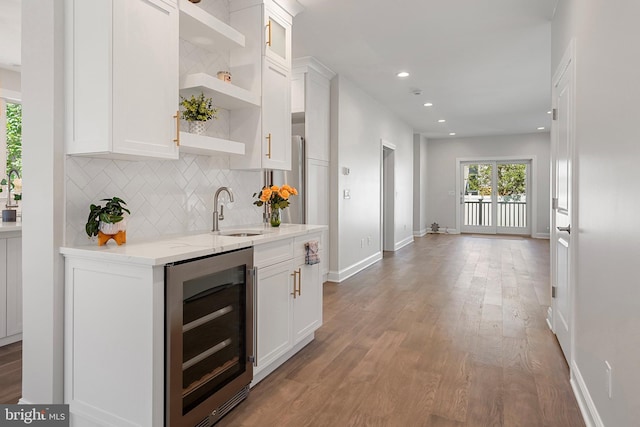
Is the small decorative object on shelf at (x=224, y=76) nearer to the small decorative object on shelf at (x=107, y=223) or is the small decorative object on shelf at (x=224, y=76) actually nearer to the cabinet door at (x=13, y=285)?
the small decorative object on shelf at (x=107, y=223)

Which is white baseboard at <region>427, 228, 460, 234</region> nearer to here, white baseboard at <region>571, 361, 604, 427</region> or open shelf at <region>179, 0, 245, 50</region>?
white baseboard at <region>571, 361, 604, 427</region>

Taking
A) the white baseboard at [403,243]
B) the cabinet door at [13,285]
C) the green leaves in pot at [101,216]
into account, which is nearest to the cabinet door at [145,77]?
the green leaves in pot at [101,216]

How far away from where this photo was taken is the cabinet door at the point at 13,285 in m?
3.00

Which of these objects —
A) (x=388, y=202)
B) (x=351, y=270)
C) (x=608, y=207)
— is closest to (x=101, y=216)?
(x=608, y=207)

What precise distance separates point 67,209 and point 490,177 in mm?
10885

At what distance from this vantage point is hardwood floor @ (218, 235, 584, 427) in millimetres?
2109

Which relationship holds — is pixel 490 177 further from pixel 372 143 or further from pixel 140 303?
pixel 140 303

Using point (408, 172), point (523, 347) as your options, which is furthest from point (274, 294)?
point (408, 172)

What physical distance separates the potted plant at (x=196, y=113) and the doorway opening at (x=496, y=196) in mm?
9806

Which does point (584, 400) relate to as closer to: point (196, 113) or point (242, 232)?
point (242, 232)

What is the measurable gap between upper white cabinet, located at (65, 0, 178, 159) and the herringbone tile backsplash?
0.24 meters

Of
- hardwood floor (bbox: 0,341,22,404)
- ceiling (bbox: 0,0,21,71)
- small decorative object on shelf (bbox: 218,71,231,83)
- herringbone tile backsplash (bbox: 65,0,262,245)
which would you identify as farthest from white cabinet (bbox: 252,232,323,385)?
ceiling (bbox: 0,0,21,71)

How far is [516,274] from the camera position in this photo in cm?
573

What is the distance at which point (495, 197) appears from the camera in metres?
10.8
